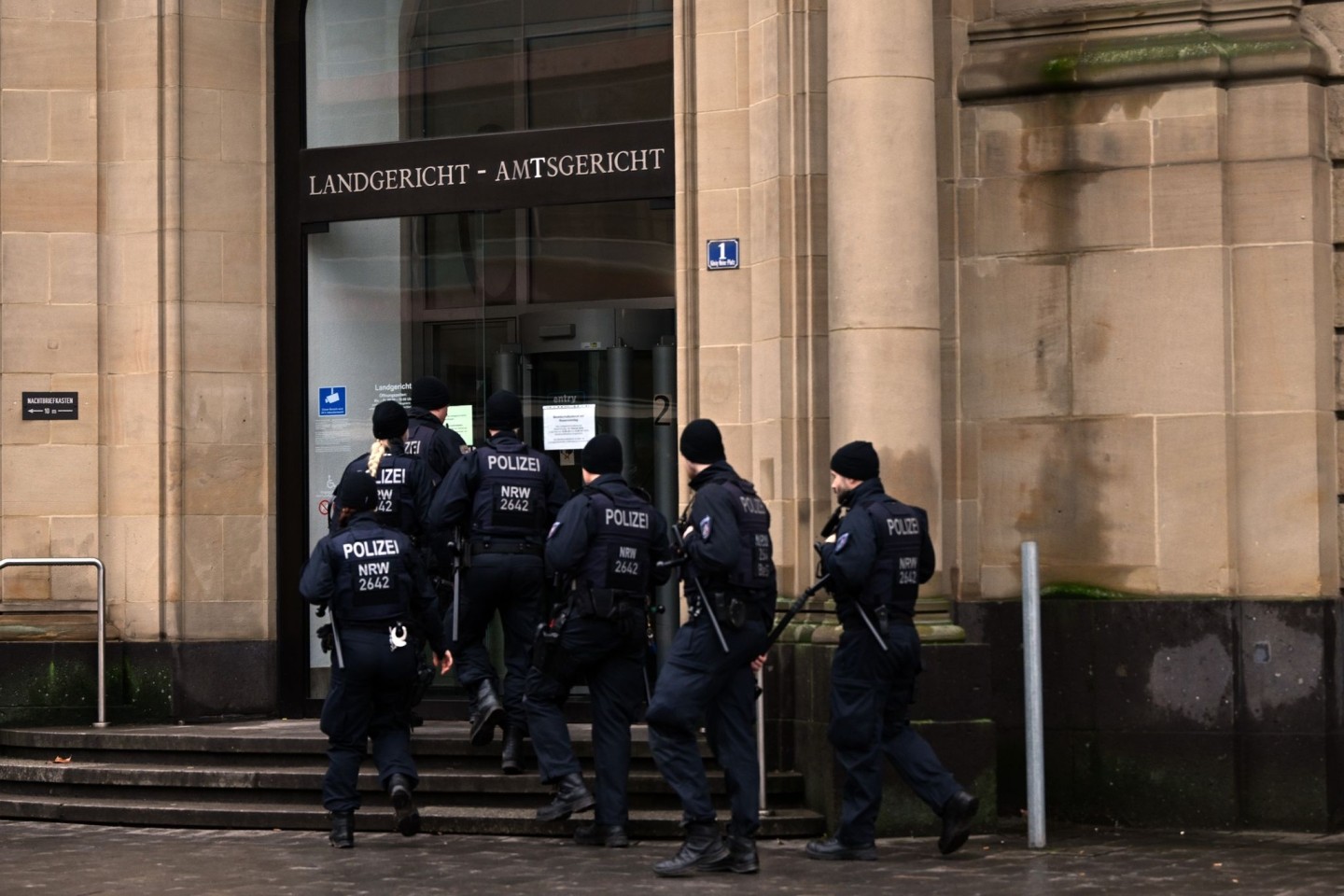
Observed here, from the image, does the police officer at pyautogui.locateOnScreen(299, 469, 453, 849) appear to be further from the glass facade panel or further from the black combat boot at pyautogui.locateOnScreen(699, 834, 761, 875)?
the glass facade panel

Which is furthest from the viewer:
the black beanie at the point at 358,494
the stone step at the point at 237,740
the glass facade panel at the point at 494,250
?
the glass facade panel at the point at 494,250

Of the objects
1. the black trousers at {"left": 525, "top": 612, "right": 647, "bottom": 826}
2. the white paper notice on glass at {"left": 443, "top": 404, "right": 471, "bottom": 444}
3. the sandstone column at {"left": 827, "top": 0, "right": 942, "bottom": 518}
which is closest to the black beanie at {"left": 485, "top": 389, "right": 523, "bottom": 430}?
the black trousers at {"left": 525, "top": 612, "right": 647, "bottom": 826}

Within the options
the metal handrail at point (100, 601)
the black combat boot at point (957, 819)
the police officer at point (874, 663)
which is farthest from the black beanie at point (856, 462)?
the metal handrail at point (100, 601)

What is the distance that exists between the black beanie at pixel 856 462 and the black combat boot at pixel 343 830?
2.92 meters

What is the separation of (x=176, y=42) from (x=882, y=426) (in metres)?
5.63

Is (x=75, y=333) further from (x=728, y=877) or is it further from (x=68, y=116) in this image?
(x=728, y=877)

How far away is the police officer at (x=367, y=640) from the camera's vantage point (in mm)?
10422

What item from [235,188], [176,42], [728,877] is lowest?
[728,877]

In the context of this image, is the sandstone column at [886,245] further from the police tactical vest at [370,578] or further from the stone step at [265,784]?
the police tactical vest at [370,578]

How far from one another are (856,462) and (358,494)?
2.43m

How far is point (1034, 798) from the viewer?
33.4 feet

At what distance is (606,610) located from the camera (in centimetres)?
1011

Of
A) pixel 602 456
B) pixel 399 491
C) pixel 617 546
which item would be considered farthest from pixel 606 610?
pixel 399 491

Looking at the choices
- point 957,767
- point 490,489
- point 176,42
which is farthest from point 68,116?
point 957,767
